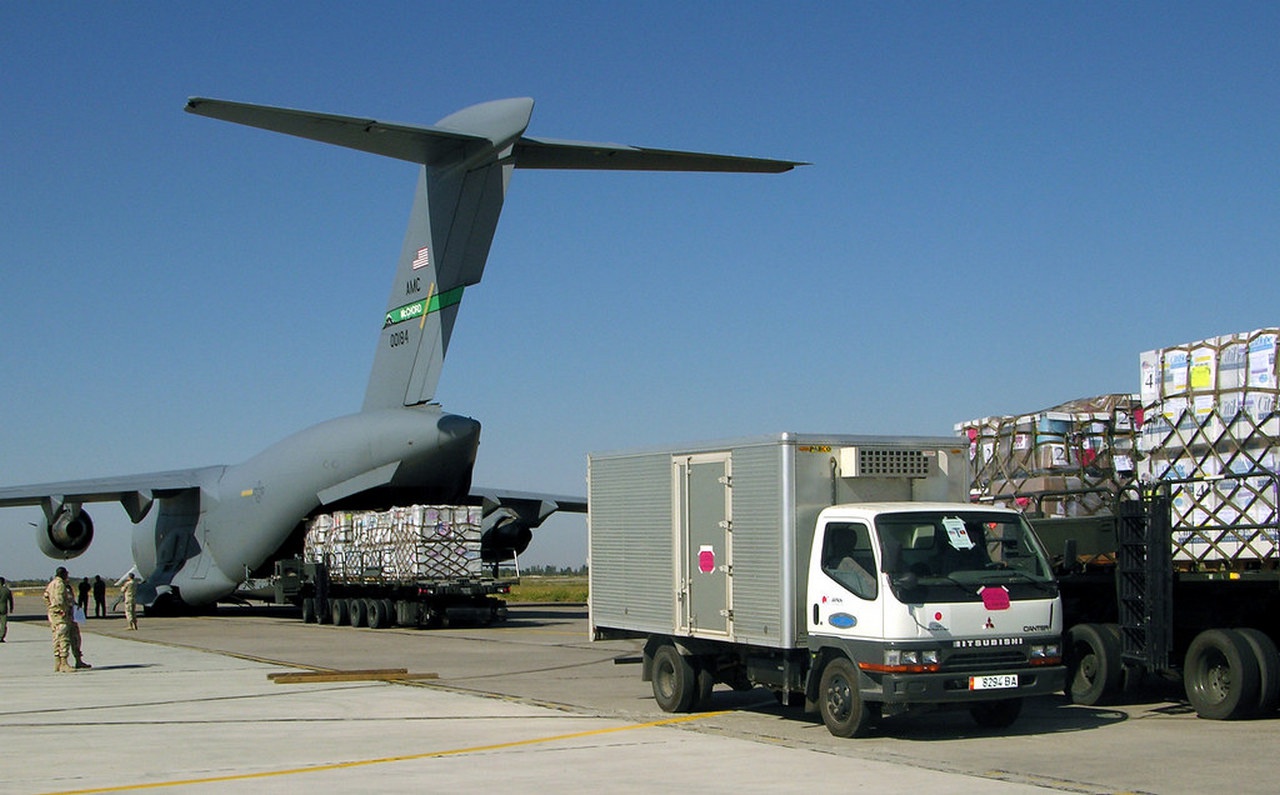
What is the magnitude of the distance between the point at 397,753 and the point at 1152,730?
677 centimetres

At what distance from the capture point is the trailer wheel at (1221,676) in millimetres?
12742

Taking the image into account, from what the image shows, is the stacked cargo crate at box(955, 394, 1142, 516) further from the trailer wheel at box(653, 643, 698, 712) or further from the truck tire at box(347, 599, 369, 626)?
the truck tire at box(347, 599, 369, 626)

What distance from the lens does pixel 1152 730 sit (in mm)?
12711

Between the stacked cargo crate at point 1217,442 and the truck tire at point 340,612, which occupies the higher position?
the stacked cargo crate at point 1217,442

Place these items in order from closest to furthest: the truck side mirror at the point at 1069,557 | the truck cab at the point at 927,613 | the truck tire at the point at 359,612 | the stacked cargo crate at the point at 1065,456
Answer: the truck cab at the point at 927,613
the truck side mirror at the point at 1069,557
the stacked cargo crate at the point at 1065,456
the truck tire at the point at 359,612

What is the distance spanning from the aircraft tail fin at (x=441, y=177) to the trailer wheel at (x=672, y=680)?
423 inches

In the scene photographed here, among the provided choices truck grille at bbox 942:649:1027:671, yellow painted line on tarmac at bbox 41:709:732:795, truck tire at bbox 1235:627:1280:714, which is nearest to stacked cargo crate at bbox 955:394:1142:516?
truck tire at bbox 1235:627:1280:714

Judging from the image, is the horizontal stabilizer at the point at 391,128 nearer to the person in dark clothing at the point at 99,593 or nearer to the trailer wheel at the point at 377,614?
the trailer wheel at the point at 377,614

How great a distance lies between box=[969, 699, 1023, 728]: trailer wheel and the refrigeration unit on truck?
0.01 meters

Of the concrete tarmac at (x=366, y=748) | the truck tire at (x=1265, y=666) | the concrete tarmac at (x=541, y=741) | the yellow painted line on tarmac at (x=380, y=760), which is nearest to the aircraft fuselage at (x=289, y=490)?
the concrete tarmac at (x=541, y=741)

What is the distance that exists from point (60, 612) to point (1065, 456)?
1460 cm

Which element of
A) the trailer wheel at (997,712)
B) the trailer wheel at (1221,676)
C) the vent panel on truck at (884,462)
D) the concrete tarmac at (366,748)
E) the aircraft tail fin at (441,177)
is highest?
the aircraft tail fin at (441,177)

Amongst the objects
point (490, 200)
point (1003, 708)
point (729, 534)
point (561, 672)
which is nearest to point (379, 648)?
point (561, 672)

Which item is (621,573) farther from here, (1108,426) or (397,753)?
(1108,426)
